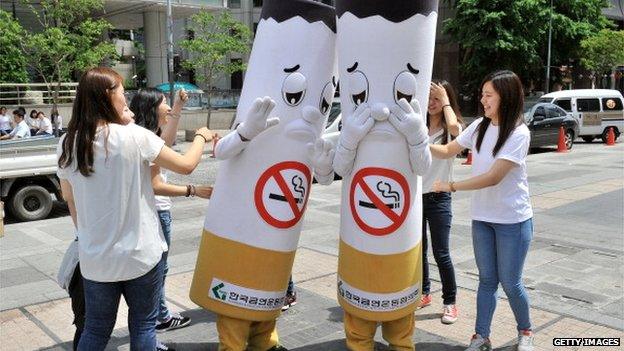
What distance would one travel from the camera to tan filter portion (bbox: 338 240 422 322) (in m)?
3.42

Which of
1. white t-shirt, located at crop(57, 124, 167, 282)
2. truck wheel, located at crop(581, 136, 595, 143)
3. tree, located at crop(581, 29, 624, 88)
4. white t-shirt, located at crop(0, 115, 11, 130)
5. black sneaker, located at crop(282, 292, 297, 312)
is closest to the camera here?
white t-shirt, located at crop(57, 124, 167, 282)

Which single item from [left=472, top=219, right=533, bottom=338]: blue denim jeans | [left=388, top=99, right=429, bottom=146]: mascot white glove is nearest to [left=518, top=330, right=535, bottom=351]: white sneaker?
[left=472, top=219, right=533, bottom=338]: blue denim jeans

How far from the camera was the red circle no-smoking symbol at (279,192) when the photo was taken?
3.50 metres

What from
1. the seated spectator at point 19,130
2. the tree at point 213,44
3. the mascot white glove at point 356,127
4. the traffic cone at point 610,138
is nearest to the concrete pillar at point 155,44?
the tree at point 213,44

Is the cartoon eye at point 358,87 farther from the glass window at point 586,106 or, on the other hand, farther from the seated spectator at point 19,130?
the glass window at point 586,106

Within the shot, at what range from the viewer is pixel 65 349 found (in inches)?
159

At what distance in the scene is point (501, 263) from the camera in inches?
141

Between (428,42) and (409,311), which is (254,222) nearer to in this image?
(409,311)

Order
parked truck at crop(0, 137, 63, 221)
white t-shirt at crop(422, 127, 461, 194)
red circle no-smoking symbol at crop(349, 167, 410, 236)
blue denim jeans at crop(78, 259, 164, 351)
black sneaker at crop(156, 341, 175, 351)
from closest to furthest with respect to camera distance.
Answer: blue denim jeans at crop(78, 259, 164, 351)
red circle no-smoking symbol at crop(349, 167, 410, 236)
black sneaker at crop(156, 341, 175, 351)
white t-shirt at crop(422, 127, 461, 194)
parked truck at crop(0, 137, 63, 221)

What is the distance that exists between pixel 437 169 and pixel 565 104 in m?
16.9

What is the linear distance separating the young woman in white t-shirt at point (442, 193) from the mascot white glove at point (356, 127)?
1.03 metres

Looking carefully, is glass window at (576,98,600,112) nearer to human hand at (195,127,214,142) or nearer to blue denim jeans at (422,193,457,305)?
blue denim jeans at (422,193,457,305)

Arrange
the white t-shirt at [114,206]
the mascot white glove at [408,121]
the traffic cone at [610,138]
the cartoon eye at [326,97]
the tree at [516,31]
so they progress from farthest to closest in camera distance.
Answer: the tree at [516,31] < the traffic cone at [610,138] < the cartoon eye at [326,97] < the mascot white glove at [408,121] < the white t-shirt at [114,206]

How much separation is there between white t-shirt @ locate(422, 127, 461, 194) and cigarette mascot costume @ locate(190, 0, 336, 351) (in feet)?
3.07
